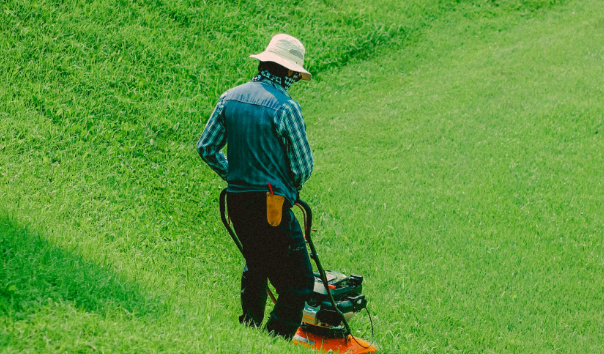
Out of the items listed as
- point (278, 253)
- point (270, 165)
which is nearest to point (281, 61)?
point (270, 165)

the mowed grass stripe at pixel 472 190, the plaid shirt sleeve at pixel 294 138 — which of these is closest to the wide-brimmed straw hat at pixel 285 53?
the plaid shirt sleeve at pixel 294 138

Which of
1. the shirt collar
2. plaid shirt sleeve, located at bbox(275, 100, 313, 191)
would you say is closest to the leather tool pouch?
plaid shirt sleeve, located at bbox(275, 100, 313, 191)

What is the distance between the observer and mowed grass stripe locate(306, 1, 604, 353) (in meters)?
5.54

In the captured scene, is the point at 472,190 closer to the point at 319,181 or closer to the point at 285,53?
the point at 319,181

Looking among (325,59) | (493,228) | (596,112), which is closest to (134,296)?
(493,228)

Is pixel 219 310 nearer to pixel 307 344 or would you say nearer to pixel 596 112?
pixel 307 344

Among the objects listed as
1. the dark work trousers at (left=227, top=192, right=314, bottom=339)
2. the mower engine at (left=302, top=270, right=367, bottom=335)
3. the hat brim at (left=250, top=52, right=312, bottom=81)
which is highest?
the hat brim at (left=250, top=52, right=312, bottom=81)

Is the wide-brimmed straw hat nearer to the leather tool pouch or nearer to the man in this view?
the man

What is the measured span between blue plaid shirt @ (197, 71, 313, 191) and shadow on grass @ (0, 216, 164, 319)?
1145 millimetres

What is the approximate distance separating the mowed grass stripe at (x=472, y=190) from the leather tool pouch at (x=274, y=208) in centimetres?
190

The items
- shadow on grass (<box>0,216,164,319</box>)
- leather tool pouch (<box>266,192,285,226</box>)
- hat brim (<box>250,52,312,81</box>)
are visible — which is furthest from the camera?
hat brim (<box>250,52,312,81</box>)

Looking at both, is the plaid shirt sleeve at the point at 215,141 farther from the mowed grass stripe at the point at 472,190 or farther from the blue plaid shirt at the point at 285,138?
the mowed grass stripe at the point at 472,190

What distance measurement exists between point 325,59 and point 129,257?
857cm

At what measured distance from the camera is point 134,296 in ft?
13.4
